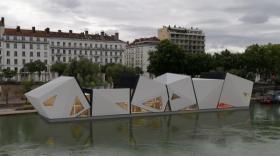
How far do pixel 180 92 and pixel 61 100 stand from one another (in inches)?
618

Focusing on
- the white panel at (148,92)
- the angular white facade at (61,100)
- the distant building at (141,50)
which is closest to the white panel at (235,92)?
the white panel at (148,92)

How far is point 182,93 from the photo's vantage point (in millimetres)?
48750

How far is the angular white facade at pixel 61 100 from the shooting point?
1548 inches

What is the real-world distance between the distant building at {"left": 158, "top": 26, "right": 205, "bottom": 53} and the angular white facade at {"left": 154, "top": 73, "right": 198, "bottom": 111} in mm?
83819

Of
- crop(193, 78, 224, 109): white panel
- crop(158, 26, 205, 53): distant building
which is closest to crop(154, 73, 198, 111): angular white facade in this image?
crop(193, 78, 224, 109): white panel

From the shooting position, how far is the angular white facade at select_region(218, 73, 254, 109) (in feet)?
171

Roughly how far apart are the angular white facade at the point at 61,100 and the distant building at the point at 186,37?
93769 millimetres

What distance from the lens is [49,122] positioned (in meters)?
39.1

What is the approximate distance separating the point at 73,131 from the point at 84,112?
22.8ft

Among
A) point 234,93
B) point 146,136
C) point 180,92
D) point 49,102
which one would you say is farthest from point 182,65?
point 146,136

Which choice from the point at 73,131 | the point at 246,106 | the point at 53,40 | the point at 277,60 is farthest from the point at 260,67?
the point at 73,131

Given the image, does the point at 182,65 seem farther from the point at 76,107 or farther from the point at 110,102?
the point at 76,107

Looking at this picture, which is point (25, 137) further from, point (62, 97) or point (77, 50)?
point (77, 50)

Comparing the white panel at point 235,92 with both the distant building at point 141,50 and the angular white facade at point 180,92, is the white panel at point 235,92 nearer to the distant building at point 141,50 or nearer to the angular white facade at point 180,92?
the angular white facade at point 180,92
